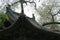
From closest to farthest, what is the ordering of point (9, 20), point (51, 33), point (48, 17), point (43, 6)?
point (51, 33)
point (9, 20)
point (48, 17)
point (43, 6)

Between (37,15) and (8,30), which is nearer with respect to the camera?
(8,30)

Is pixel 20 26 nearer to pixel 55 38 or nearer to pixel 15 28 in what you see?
pixel 15 28

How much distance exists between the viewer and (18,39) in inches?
124

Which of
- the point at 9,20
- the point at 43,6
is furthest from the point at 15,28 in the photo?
the point at 43,6

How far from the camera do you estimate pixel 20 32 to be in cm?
315

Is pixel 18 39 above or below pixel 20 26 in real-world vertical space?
below

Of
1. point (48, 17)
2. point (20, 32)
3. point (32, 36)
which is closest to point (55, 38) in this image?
point (32, 36)

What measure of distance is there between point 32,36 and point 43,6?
858cm

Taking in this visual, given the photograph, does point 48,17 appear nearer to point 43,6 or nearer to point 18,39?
point 43,6

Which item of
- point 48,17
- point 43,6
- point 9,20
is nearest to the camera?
point 9,20

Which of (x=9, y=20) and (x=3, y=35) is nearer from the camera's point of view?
(x=3, y=35)

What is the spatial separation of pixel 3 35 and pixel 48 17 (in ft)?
25.2

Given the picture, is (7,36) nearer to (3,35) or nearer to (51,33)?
(3,35)

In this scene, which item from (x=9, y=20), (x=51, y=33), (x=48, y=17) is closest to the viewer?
(x=51, y=33)
